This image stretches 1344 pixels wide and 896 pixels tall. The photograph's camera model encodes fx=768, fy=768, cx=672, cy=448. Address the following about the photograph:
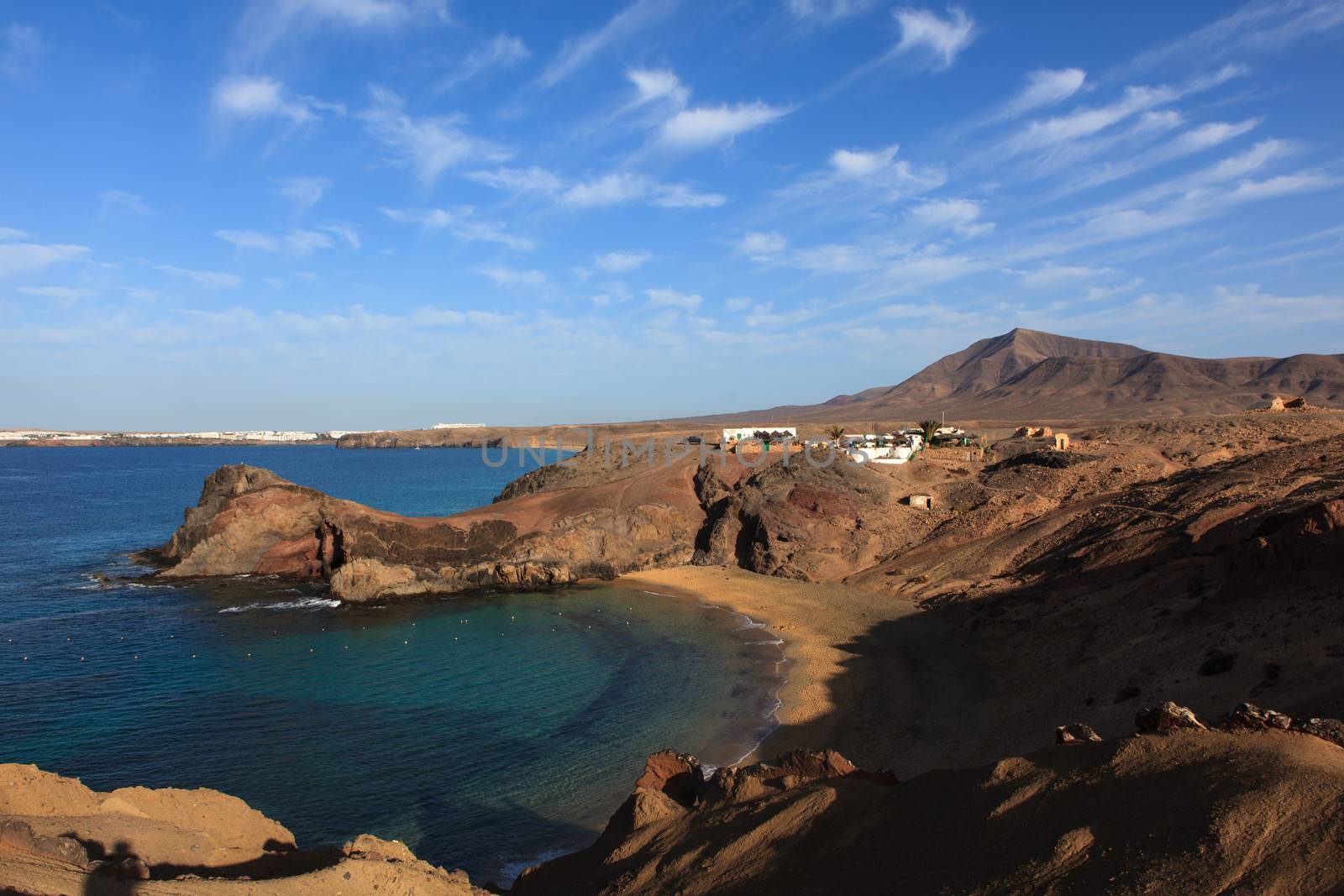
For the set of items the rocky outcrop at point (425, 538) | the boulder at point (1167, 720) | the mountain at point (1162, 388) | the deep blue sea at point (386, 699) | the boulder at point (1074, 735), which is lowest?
the deep blue sea at point (386, 699)

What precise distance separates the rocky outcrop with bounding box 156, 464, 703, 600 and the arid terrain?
17 cm

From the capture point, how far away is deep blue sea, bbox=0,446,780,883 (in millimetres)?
18844

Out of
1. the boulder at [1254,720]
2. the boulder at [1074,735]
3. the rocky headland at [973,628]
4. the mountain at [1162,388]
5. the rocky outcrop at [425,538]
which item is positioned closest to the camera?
the rocky headland at [973,628]

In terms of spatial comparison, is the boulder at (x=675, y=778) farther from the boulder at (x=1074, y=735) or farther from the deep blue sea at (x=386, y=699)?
the boulder at (x=1074, y=735)

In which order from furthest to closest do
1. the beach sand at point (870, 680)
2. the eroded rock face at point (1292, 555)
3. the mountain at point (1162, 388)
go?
the mountain at point (1162, 388) → the eroded rock face at point (1292, 555) → the beach sand at point (870, 680)

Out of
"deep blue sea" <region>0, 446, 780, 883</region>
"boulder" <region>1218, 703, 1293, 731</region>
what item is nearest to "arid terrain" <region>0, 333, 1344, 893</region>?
"boulder" <region>1218, 703, 1293, 731</region>

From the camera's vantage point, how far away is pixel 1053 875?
7.31 metres

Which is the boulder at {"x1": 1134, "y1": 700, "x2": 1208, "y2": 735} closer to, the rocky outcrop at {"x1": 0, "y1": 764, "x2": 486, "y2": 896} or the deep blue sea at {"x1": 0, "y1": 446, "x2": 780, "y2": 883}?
the rocky outcrop at {"x1": 0, "y1": 764, "x2": 486, "y2": 896}

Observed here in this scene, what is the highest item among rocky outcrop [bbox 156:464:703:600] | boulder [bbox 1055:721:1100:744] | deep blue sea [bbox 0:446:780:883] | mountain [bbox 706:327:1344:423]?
mountain [bbox 706:327:1344:423]

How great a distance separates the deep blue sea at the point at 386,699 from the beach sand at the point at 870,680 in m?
1.45

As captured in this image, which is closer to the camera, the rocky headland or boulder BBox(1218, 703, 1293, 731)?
the rocky headland

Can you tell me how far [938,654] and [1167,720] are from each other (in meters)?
19.8

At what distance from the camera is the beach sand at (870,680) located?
20.9 metres

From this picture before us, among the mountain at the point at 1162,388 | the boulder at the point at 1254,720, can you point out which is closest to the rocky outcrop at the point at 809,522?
the boulder at the point at 1254,720
